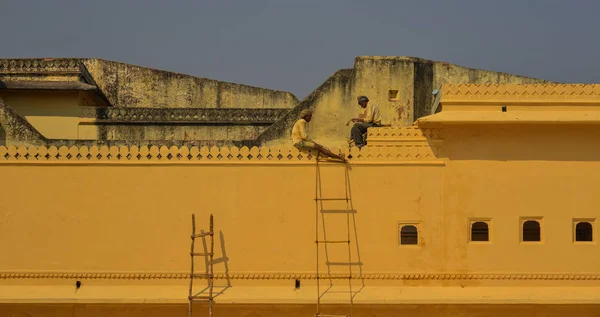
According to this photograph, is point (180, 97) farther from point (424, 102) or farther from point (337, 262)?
point (337, 262)

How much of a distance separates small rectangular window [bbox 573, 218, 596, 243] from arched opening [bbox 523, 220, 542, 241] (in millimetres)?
429

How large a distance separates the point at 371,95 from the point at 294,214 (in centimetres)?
636

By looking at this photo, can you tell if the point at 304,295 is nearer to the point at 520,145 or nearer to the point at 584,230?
the point at 520,145

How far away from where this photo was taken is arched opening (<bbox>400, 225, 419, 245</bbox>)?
11000mm

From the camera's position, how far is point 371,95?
55.4ft

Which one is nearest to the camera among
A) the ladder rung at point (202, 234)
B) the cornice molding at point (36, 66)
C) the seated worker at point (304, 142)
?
the ladder rung at point (202, 234)

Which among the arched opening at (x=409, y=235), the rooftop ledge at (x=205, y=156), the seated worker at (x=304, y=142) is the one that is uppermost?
the seated worker at (x=304, y=142)

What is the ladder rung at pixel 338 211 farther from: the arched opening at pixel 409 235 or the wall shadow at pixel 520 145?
the wall shadow at pixel 520 145

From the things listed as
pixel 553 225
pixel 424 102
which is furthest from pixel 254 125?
pixel 553 225

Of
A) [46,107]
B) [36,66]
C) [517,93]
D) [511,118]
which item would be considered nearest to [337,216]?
[511,118]

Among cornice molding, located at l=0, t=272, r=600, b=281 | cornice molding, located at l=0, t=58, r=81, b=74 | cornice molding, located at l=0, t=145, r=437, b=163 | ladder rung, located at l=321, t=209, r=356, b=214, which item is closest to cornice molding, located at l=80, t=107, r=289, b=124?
cornice molding, located at l=0, t=58, r=81, b=74

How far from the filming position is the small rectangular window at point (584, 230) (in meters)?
11.0

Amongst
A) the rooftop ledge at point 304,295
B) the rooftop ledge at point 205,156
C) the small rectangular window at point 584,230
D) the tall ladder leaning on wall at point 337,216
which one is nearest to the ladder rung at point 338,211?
the tall ladder leaning on wall at point 337,216

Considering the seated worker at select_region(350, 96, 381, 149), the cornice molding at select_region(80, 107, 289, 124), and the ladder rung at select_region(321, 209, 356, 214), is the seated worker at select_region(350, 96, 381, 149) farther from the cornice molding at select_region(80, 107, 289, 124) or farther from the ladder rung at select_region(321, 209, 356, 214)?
the cornice molding at select_region(80, 107, 289, 124)
